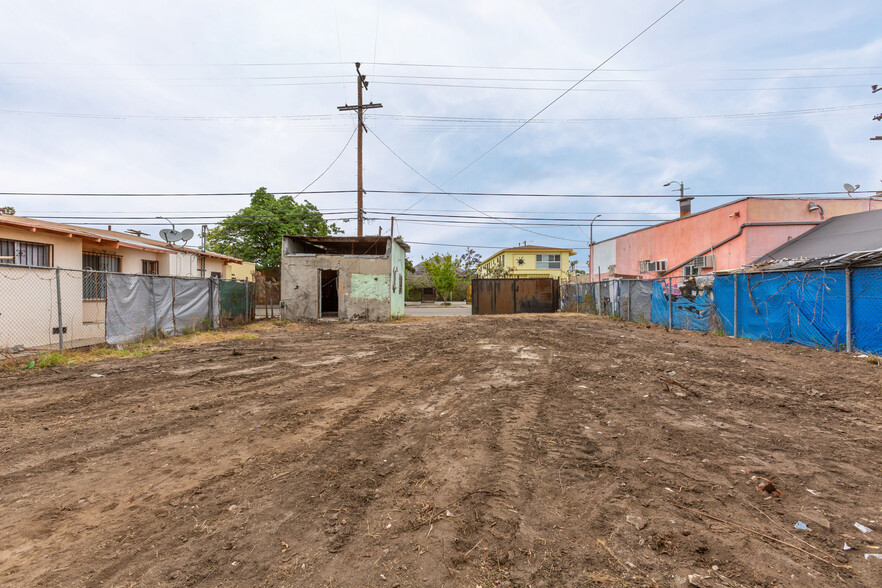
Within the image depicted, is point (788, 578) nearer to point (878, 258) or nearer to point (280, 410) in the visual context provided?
point (280, 410)

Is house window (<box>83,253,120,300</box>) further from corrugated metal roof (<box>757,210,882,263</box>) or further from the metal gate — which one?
corrugated metal roof (<box>757,210,882,263</box>)

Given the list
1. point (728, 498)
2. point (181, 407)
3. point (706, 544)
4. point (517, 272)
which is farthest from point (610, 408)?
point (517, 272)

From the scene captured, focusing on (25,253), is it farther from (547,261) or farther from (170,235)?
(547,261)

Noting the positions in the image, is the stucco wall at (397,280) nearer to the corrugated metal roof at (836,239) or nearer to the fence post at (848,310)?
the fence post at (848,310)

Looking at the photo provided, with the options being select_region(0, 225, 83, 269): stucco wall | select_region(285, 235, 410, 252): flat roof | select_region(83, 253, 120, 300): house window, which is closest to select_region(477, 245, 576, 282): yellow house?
select_region(285, 235, 410, 252): flat roof

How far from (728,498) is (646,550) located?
1.03 m

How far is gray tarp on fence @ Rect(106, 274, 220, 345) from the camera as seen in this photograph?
9930 millimetres

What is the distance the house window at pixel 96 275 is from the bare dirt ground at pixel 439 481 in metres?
6.85

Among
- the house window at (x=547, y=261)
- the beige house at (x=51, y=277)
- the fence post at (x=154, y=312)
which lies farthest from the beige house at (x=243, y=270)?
the house window at (x=547, y=261)

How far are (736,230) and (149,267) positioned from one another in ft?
Answer: 81.5

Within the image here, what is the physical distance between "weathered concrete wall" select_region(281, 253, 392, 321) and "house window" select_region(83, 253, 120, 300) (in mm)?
6341

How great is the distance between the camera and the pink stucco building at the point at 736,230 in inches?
699

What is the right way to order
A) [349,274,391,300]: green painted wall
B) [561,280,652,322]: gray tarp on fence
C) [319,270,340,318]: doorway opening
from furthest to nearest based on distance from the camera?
[319,270,340,318]: doorway opening < [349,274,391,300]: green painted wall < [561,280,652,322]: gray tarp on fence

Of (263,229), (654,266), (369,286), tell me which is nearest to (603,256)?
(654,266)
